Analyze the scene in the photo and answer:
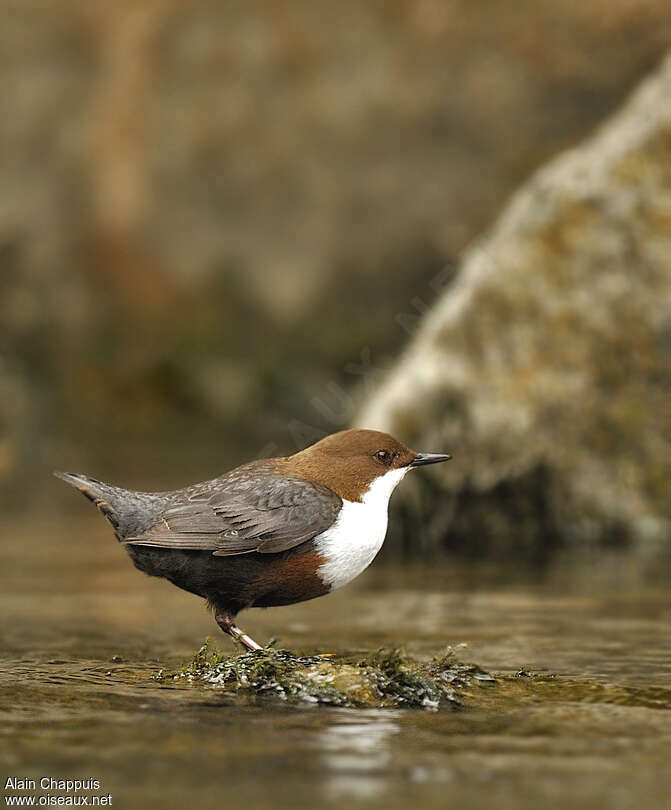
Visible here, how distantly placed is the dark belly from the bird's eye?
470 millimetres

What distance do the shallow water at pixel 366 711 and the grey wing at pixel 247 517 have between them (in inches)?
17.3

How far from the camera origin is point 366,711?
11.1 feet

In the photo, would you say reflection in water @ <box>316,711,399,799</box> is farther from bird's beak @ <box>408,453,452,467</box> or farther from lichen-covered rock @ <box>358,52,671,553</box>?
lichen-covered rock @ <box>358,52,671,553</box>

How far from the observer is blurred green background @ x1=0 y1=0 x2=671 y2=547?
1275 centimetres

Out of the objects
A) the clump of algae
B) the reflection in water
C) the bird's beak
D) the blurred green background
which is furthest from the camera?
the blurred green background

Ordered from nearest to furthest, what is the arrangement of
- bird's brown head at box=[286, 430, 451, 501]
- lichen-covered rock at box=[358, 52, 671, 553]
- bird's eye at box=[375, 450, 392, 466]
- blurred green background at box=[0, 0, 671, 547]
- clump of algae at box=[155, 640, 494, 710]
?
clump of algae at box=[155, 640, 494, 710]
bird's brown head at box=[286, 430, 451, 501]
bird's eye at box=[375, 450, 392, 466]
lichen-covered rock at box=[358, 52, 671, 553]
blurred green background at box=[0, 0, 671, 547]

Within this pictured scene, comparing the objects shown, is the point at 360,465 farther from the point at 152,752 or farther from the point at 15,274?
the point at 15,274

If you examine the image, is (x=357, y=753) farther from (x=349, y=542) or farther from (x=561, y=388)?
(x=561, y=388)

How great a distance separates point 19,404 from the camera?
1324cm

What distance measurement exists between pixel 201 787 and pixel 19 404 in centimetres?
1115

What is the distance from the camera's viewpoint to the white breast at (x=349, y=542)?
13.1ft

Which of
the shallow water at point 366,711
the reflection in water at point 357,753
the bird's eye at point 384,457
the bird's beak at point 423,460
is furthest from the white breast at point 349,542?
the reflection in water at point 357,753

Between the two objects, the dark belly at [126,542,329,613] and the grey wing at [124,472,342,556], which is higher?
the grey wing at [124,472,342,556]

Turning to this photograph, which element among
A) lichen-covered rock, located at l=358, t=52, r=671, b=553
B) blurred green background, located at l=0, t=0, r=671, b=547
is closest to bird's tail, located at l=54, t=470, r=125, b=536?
lichen-covered rock, located at l=358, t=52, r=671, b=553
